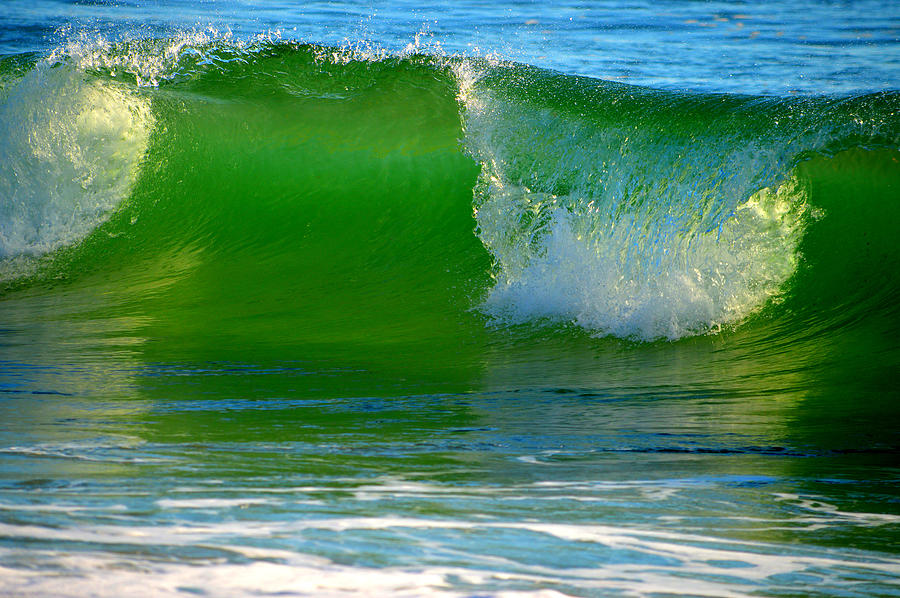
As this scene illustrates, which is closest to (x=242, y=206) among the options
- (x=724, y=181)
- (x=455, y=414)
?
(x=724, y=181)

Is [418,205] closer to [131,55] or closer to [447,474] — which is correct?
[131,55]

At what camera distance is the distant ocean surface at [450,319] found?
80.4 inches

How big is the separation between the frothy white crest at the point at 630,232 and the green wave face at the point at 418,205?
14mm

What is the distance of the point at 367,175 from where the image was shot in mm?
7746

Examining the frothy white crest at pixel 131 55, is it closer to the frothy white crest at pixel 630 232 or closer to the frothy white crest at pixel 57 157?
the frothy white crest at pixel 57 157

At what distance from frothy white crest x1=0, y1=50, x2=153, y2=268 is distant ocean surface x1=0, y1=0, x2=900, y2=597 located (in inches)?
1.0

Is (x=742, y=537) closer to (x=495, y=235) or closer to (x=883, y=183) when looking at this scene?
(x=495, y=235)

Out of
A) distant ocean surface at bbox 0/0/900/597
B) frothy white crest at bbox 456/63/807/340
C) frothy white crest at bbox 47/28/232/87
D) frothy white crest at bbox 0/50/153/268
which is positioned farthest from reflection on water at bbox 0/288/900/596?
frothy white crest at bbox 47/28/232/87

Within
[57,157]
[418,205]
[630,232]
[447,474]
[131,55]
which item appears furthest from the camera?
[131,55]

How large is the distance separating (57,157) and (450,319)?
12.9ft

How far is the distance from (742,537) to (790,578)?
25 cm

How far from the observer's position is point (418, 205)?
24.2ft

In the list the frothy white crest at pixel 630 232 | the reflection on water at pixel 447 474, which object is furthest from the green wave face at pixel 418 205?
the reflection on water at pixel 447 474

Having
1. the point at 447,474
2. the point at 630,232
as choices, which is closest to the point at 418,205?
the point at 630,232
